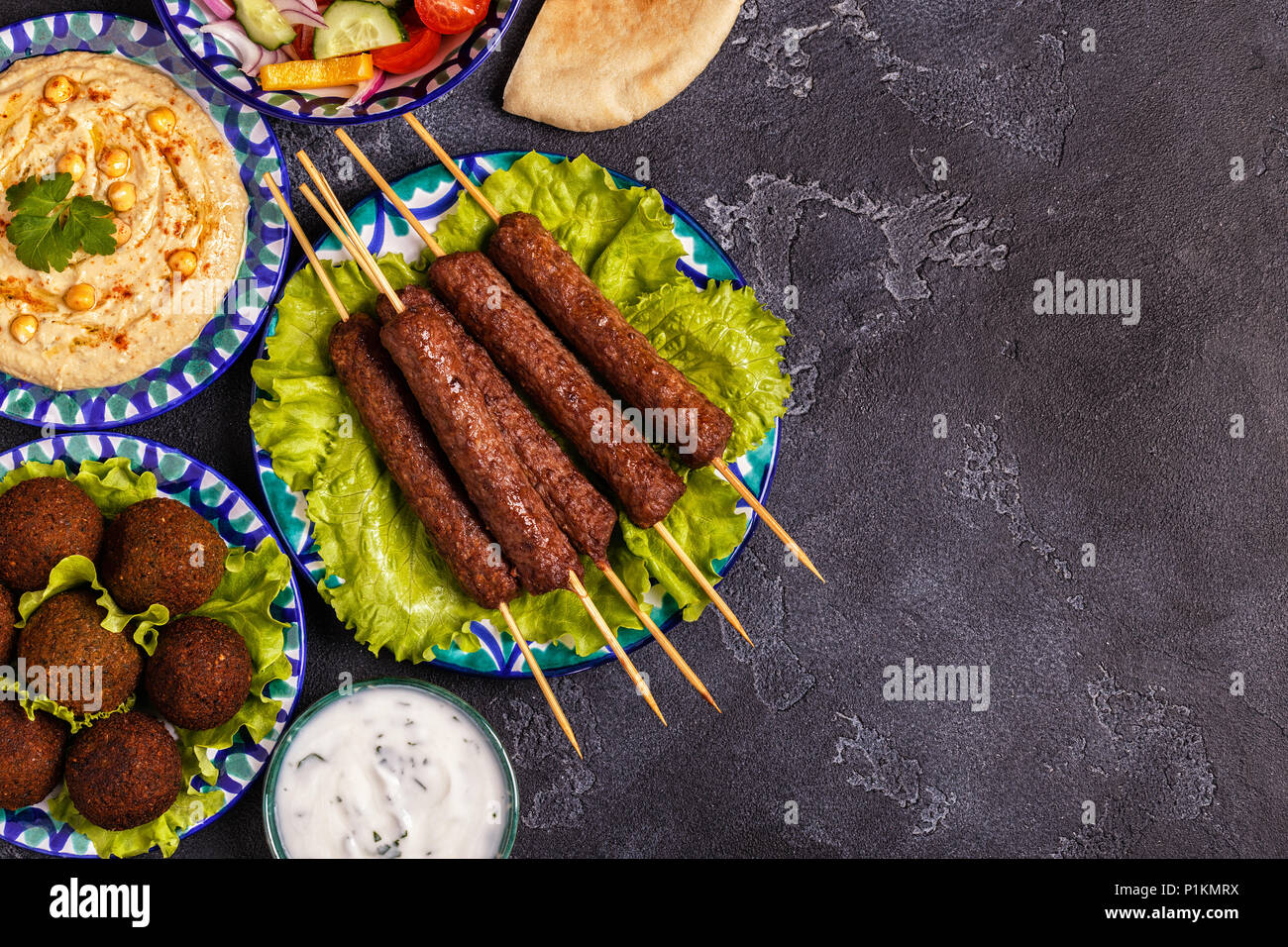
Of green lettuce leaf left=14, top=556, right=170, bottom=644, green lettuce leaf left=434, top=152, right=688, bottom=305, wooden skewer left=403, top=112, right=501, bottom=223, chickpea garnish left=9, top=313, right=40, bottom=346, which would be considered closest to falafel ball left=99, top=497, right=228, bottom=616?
green lettuce leaf left=14, top=556, right=170, bottom=644

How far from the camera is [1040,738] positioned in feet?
12.4

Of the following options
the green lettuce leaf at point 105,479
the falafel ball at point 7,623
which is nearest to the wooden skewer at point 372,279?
the green lettuce leaf at point 105,479

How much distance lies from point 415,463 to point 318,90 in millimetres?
1355

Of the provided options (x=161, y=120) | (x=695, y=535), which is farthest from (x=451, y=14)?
(x=695, y=535)

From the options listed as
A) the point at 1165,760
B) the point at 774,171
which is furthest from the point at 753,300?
the point at 1165,760

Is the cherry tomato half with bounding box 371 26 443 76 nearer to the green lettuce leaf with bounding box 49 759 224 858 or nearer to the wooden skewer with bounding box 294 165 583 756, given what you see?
the wooden skewer with bounding box 294 165 583 756

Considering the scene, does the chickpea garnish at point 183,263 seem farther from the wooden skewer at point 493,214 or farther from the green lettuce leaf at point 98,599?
the green lettuce leaf at point 98,599

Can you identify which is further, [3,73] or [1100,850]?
[1100,850]

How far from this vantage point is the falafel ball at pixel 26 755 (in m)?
3.00

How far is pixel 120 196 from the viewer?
10.7 feet

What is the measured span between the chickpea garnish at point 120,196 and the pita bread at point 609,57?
4.64 ft

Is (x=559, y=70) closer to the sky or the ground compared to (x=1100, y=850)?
closer to the sky
